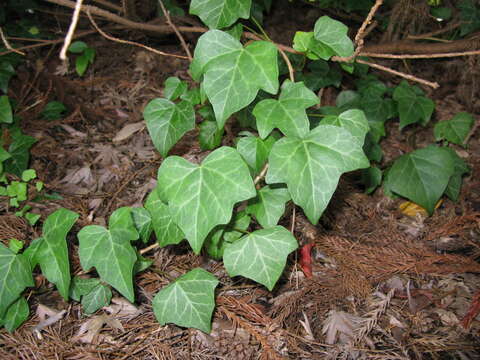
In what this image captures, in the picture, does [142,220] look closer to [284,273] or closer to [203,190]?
[203,190]

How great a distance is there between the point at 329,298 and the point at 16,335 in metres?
1.02

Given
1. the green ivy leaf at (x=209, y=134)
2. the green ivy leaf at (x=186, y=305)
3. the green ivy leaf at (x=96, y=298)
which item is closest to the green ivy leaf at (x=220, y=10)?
the green ivy leaf at (x=209, y=134)

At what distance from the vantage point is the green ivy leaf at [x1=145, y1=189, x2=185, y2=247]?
122 centimetres

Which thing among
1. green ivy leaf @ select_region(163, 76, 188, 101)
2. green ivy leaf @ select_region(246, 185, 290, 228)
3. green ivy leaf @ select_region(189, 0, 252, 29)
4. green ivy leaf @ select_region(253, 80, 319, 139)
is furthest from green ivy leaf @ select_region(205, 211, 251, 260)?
green ivy leaf @ select_region(189, 0, 252, 29)

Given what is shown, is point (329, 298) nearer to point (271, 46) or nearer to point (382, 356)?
point (382, 356)

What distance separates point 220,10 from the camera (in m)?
1.21

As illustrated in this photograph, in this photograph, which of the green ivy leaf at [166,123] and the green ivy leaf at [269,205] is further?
the green ivy leaf at [166,123]

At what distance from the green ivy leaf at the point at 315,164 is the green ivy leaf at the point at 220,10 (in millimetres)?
478

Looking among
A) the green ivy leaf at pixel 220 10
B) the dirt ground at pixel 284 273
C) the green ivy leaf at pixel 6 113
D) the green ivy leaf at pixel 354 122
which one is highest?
the green ivy leaf at pixel 220 10

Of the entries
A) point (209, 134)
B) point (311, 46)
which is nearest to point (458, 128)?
point (311, 46)

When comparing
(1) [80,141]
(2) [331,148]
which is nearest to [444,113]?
(2) [331,148]

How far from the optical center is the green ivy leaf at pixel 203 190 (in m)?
1.01

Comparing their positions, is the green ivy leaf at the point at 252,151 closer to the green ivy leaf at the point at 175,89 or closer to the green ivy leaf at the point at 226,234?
the green ivy leaf at the point at 226,234

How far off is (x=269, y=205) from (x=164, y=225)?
1.18 ft
